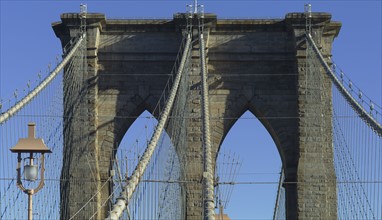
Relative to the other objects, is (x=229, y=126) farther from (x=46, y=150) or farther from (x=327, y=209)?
(x=46, y=150)

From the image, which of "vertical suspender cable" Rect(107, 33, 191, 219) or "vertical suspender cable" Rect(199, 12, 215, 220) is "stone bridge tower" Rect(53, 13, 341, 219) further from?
"vertical suspender cable" Rect(107, 33, 191, 219)

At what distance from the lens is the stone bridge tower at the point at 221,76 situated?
37.5 meters

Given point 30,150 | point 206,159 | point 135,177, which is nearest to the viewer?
point 30,150

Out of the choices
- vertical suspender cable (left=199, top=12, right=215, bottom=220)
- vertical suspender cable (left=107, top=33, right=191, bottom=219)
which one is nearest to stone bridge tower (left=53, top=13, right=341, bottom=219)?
vertical suspender cable (left=199, top=12, right=215, bottom=220)

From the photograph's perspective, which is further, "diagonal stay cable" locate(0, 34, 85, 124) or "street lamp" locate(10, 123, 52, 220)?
"diagonal stay cable" locate(0, 34, 85, 124)

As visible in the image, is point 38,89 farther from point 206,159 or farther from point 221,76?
point 221,76

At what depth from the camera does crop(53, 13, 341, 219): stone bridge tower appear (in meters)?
37.5

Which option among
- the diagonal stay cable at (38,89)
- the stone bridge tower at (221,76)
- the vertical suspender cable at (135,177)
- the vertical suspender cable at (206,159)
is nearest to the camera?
the vertical suspender cable at (135,177)

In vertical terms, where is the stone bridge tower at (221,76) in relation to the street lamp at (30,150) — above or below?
above

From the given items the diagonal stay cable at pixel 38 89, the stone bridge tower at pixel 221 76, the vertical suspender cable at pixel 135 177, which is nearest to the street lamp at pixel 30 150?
the vertical suspender cable at pixel 135 177

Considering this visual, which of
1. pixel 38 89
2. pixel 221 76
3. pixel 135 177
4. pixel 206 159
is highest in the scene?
pixel 221 76

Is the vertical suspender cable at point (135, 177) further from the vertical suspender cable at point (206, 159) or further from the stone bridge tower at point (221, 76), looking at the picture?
the stone bridge tower at point (221, 76)

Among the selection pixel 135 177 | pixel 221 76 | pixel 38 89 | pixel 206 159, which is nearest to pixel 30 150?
pixel 135 177

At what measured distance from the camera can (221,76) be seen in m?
38.6
